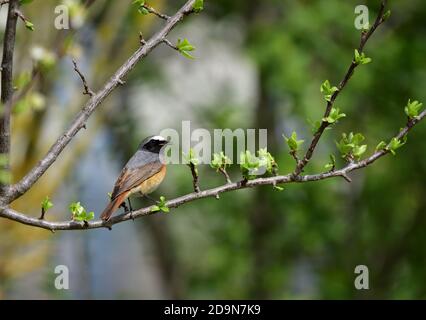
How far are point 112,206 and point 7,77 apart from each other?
99 centimetres

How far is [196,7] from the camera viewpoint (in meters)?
3.17

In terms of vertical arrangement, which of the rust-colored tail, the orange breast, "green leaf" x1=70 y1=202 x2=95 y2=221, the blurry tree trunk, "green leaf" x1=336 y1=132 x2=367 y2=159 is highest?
the blurry tree trunk

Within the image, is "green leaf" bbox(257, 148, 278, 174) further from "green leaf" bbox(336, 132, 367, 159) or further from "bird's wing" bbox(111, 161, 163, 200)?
"bird's wing" bbox(111, 161, 163, 200)

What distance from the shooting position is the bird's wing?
3.81 m

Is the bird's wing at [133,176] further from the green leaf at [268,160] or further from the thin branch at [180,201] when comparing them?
the green leaf at [268,160]

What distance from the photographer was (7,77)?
277 centimetres

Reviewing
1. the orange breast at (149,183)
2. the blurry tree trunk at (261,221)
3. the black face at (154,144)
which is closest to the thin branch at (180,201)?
the orange breast at (149,183)

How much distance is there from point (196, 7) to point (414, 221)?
273 inches

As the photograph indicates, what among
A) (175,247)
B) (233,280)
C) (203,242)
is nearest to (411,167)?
(233,280)

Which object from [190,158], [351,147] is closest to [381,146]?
[351,147]

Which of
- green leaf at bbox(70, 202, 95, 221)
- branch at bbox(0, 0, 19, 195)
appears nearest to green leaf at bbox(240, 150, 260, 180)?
green leaf at bbox(70, 202, 95, 221)

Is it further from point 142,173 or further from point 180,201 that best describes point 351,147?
point 142,173

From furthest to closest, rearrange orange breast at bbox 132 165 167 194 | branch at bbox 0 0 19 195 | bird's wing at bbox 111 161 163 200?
1. orange breast at bbox 132 165 167 194
2. bird's wing at bbox 111 161 163 200
3. branch at bbox 0 0 19 195

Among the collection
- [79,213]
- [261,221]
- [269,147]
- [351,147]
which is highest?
[269,147]
